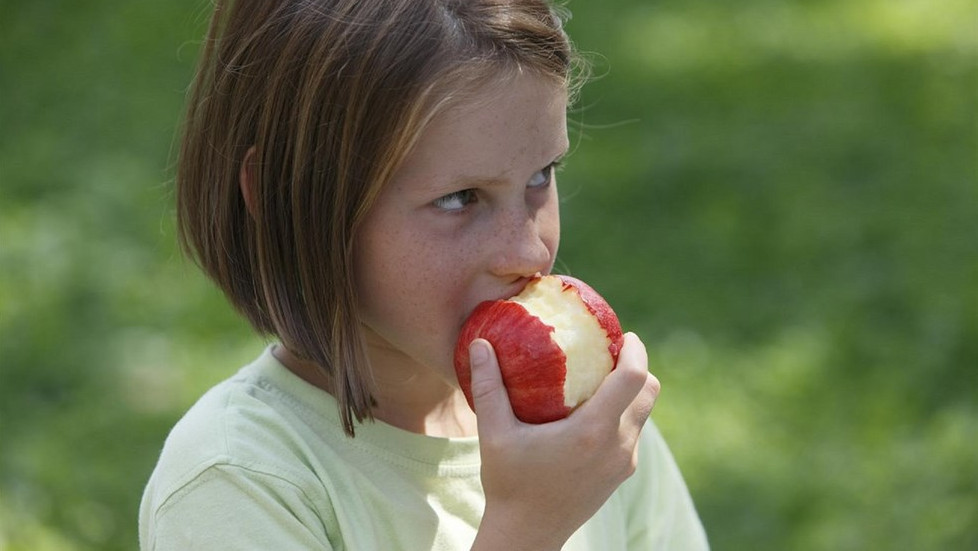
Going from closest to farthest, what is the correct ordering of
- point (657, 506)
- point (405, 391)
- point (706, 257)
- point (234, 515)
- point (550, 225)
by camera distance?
point (234, 515)
point (550, 225)
point (405, 391)
point (657, 506)
point (706, 257)

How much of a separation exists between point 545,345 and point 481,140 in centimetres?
26

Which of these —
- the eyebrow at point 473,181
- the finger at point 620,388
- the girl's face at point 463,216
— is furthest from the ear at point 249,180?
the finger at point 620,388

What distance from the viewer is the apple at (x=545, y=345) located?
1.74 m

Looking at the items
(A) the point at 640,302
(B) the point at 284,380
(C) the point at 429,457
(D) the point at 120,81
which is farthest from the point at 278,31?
(D) the point at 120,81

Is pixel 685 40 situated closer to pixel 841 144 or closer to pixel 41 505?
pixel 841 144

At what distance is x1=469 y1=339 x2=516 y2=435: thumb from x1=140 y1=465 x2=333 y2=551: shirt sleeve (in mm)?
257

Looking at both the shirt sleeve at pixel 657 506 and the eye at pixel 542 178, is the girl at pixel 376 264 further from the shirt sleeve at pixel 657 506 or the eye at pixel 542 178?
the shirt sleeve at pixel 657 506

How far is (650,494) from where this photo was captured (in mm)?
2199

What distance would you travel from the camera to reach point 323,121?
178cm

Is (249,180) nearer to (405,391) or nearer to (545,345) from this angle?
(405,391)

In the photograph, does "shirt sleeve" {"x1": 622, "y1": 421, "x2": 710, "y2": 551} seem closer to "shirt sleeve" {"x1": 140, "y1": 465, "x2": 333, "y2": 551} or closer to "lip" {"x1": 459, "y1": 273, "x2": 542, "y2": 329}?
"lip" {"x1": 459, "y1": 273, "x2": 542, "y2": 329}

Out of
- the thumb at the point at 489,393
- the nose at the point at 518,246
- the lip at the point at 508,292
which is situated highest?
the nose at the point at 518,246

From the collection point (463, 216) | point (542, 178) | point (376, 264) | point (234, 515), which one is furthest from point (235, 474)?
point (542, 178)

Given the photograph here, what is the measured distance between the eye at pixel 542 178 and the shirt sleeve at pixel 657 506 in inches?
21.0
